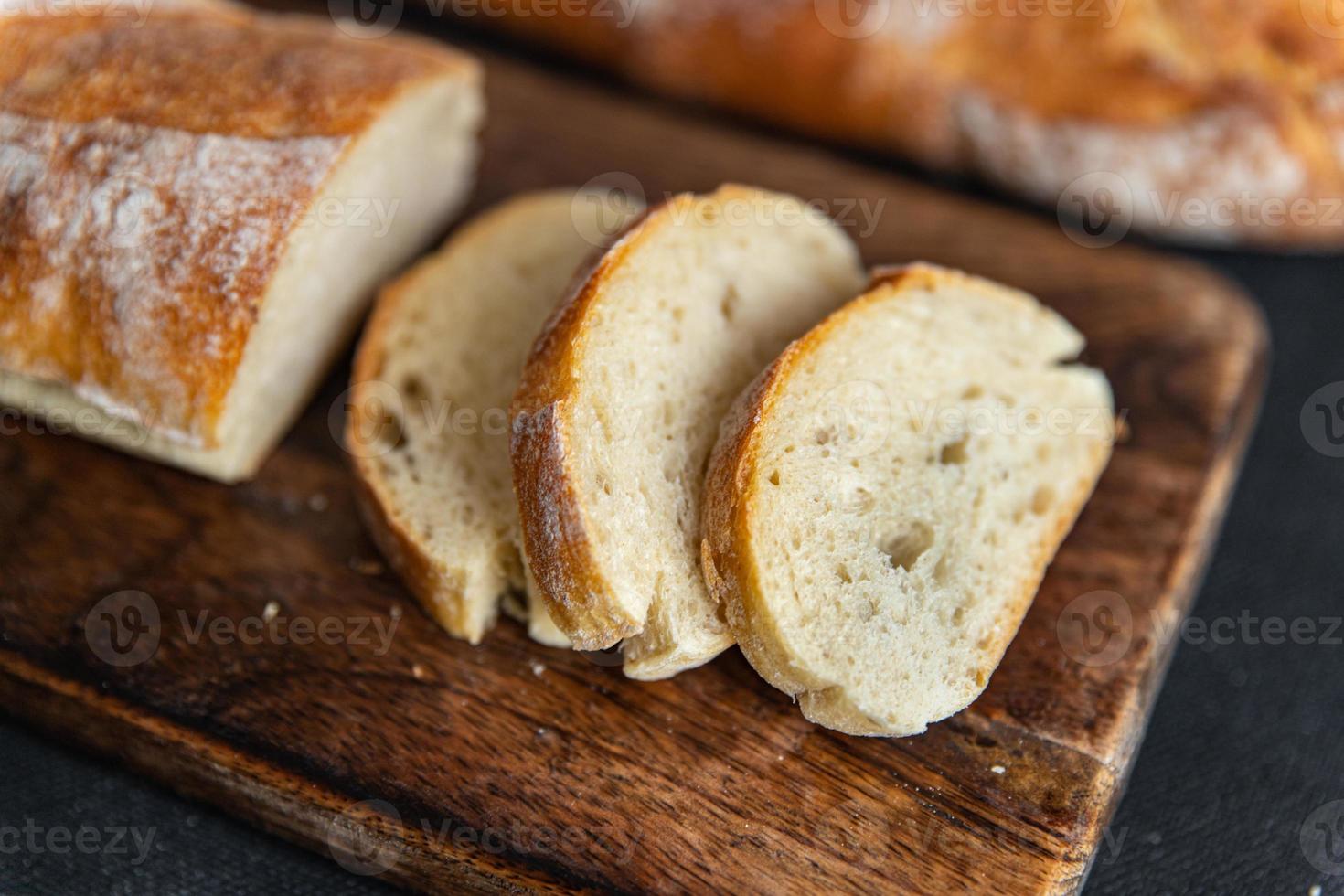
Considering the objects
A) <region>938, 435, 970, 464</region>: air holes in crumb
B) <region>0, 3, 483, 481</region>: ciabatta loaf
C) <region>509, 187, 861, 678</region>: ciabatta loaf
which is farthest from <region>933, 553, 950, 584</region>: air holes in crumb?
<region>0, 3, 483, 481</region>: ciabatta loaf

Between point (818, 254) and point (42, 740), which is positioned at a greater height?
point (818, 254)


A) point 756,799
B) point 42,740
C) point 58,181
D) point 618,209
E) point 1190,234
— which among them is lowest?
point 42,740

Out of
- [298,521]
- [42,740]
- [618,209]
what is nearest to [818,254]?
[618,209]

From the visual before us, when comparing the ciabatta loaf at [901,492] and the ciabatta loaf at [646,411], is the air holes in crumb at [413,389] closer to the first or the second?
the ciabatta loaf at [646,411]

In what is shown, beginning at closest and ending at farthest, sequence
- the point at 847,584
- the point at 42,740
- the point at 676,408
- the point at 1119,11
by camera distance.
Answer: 1. the point at 847,584
2. the point at 676,408
3. the point at 42,740
4. the point at 1119,11

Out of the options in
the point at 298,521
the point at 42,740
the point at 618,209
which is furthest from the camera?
the point at 618,209

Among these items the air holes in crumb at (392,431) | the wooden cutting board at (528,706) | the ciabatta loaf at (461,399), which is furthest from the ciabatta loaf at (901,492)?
the air holes in crumb at (392,431)

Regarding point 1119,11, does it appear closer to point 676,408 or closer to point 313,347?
point 676,408
